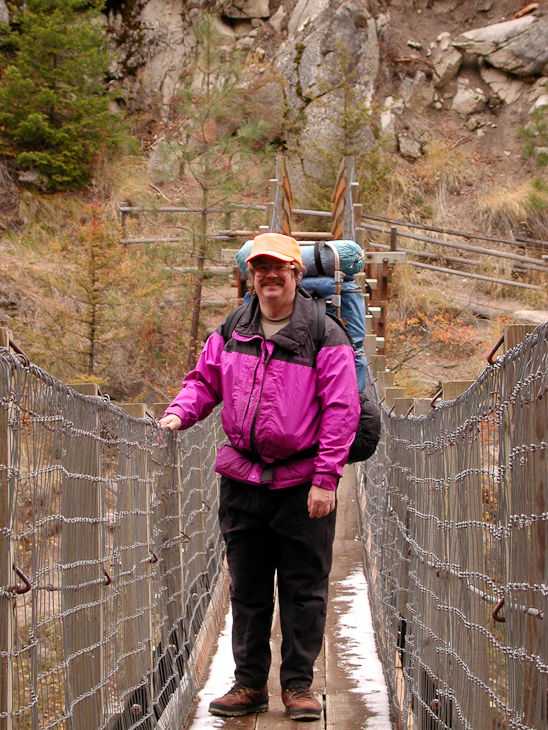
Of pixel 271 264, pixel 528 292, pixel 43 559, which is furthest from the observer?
pixel 528 292

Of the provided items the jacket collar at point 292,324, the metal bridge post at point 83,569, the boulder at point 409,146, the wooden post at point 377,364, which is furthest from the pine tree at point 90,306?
the metal bridge post at point 83,569

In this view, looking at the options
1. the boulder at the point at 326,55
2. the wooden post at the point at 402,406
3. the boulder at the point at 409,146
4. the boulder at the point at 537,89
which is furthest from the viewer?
the boulder at the point at 537,89

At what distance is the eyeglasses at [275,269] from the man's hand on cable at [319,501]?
696 millimetres

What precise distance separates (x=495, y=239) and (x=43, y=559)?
16.6 m

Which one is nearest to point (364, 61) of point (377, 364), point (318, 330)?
point (377, 364)

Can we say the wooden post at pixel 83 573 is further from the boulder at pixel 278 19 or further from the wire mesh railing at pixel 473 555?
the boulder at pixel 278 19

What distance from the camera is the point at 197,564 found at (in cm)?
381

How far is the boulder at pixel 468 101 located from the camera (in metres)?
21.1

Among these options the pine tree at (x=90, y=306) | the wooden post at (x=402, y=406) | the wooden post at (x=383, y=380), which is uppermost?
the pine tree at (x=90, y=306)

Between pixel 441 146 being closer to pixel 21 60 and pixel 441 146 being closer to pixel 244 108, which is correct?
pixel 244 108

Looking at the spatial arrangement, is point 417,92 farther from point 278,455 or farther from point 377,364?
point 278,455

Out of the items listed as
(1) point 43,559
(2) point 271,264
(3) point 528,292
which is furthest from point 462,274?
(1) point 43,559

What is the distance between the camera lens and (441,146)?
66.2 feet

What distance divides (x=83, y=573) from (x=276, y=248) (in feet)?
3.95
